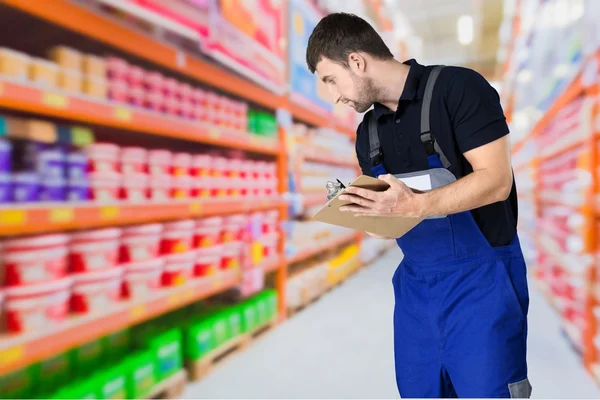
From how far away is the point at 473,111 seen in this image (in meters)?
1.13

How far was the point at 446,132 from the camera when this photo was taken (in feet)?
3.94

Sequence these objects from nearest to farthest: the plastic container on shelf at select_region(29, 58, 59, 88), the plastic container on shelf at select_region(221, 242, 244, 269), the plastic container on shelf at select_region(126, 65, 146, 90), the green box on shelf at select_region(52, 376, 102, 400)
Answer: the plastic container on shelf at select_region(29, 58, 59, 88), the green box on shelf at select_region(52, 376, 102, 400), the plastic container on shelf at select_region(126, 65, 146, 90), the plastic container on shelf at select_region(221, 242, 244, 269)

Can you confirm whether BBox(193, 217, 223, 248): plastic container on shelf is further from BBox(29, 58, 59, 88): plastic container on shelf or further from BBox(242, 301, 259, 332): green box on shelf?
BBox(29, 58, 59, 88): plastic container on shelf

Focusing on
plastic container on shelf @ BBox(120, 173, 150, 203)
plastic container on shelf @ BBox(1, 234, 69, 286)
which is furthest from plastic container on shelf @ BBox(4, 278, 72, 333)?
plastic container on shelf @ BBox(120, 173, 150, 203)

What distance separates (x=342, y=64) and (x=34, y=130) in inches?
51.1

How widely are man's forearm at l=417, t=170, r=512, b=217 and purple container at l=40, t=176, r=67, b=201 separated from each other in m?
1.56

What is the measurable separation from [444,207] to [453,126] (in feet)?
0.81

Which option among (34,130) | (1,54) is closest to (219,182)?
(34,130)

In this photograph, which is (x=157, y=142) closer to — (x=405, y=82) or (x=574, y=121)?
(x=405, y=82)

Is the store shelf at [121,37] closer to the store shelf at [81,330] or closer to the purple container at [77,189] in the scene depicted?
the purple container at [77,189]

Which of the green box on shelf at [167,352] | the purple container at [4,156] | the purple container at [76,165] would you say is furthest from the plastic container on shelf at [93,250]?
the green box on shelf at [167,352]

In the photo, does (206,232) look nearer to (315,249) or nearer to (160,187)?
(160,187)

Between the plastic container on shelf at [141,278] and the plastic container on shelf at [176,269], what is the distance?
105mm

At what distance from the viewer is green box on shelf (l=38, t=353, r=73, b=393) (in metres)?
2.08
